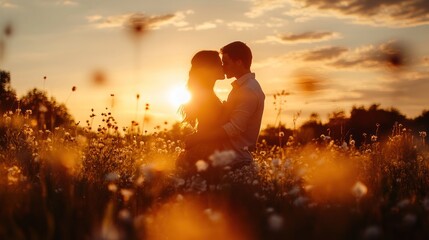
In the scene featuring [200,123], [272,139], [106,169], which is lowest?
[272,139]

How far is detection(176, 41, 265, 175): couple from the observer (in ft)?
25.5

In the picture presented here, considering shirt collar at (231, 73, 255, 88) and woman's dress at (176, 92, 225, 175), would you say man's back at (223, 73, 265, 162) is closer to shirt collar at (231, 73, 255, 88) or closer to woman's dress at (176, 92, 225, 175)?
shirt collar at (231, 73, 255, 88)

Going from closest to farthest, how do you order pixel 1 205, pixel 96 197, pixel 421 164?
Answer: pixel 1 205, pixel 96 197, pixel 421 164

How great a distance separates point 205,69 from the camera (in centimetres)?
805

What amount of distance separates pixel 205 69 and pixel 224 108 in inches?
23.6

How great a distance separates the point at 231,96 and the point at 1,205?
4088 mm

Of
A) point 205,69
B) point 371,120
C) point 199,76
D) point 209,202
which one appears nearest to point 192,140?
point 199,76

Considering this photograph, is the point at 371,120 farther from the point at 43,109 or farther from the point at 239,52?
the point at 43,109

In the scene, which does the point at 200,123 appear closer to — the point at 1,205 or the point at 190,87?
the point at 190,87

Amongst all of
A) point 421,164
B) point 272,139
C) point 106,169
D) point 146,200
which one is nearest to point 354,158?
point 421,164

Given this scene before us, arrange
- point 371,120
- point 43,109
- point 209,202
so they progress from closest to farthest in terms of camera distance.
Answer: point 209,202, point 43,109, point 371,120

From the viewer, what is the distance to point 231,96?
803cm

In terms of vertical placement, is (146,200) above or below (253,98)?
below

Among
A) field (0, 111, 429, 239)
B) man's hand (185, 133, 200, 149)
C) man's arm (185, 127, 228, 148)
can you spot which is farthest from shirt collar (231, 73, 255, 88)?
field (0, 111, 429, 239)
